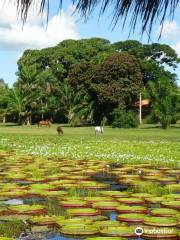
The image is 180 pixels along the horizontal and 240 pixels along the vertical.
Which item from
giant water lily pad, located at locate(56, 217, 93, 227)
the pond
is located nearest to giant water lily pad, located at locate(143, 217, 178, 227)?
the pond

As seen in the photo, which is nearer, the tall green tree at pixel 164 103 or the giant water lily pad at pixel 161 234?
the giant water lily pad at pixel 161 234

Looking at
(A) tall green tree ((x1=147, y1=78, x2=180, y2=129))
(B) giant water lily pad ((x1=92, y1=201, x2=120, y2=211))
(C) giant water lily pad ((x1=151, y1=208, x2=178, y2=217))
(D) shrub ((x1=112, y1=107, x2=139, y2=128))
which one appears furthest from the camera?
(D) shrub ((x1=112, y1=107, x2=139, y2=128))

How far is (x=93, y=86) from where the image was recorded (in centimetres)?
4566

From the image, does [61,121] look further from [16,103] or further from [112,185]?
[112,185]

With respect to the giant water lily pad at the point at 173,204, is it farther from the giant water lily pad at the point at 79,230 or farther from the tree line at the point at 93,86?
the tree line at the point at 93,86

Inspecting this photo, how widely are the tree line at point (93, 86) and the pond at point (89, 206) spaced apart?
83.8 ft

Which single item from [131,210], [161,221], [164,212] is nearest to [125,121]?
[131,210]

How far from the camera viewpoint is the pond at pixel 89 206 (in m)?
4.73

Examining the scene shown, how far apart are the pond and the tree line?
83.8 feet

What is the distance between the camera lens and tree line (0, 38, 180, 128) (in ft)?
134

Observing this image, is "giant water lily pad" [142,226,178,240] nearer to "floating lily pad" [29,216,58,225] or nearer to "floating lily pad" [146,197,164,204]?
"floating lily pad" [29,216,58,225]

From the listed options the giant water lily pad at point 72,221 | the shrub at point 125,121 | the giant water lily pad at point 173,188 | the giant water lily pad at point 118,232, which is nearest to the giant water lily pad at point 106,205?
the giant water lily pad at point 72,221

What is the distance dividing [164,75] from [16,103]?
53.6 ft

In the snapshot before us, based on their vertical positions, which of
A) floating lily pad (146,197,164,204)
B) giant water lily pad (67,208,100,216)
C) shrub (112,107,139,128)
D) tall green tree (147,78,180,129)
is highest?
tall green tree (147,78,180,129)
